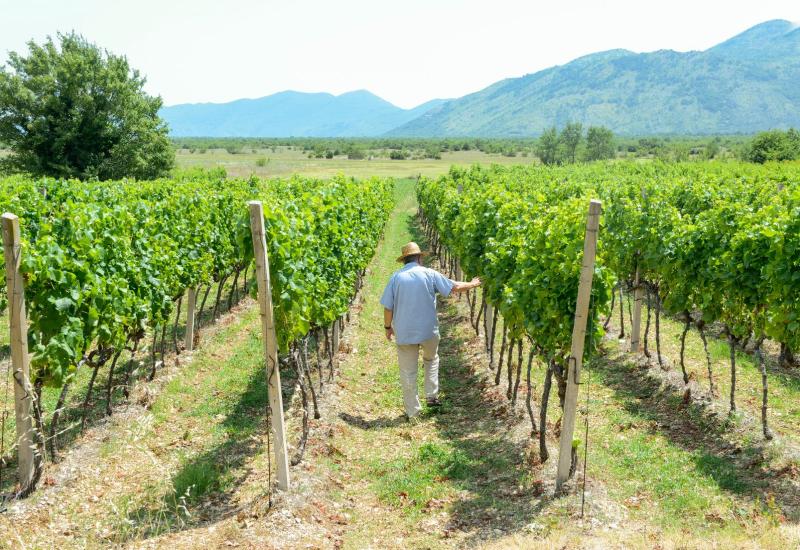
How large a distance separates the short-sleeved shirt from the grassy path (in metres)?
1.36

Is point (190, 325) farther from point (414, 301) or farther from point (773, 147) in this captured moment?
point (773, 147)

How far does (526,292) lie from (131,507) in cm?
494

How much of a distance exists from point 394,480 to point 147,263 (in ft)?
16.9

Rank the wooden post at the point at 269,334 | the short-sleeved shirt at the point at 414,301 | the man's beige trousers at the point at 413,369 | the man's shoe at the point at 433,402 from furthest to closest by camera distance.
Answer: the man's shoe at the point at 433,402
the man's beige trousers at the point at 413,369
the short-sleeved shirt at the point at 414,301
the wooden post at the point at 269,334

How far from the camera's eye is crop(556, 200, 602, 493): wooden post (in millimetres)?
6480

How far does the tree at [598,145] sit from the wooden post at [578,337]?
3933 inches

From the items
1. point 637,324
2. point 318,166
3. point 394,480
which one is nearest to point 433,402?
point 394,480

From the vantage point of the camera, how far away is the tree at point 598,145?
101938 millimetres

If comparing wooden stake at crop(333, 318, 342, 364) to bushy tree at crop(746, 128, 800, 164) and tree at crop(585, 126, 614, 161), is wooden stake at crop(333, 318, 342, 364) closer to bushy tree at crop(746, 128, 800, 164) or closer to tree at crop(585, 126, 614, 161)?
bushy tree at crop(746, 128, 800, 164)

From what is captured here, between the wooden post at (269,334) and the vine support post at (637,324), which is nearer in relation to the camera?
the wooden post at (269,334)

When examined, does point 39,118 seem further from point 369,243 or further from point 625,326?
point 625,326

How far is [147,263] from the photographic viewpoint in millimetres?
10188

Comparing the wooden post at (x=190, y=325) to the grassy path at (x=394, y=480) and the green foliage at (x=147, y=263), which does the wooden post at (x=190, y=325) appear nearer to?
the green foliage at (x=147, y=263)

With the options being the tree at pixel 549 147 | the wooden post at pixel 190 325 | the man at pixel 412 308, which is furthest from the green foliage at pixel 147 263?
the tree at pixel 549 147
